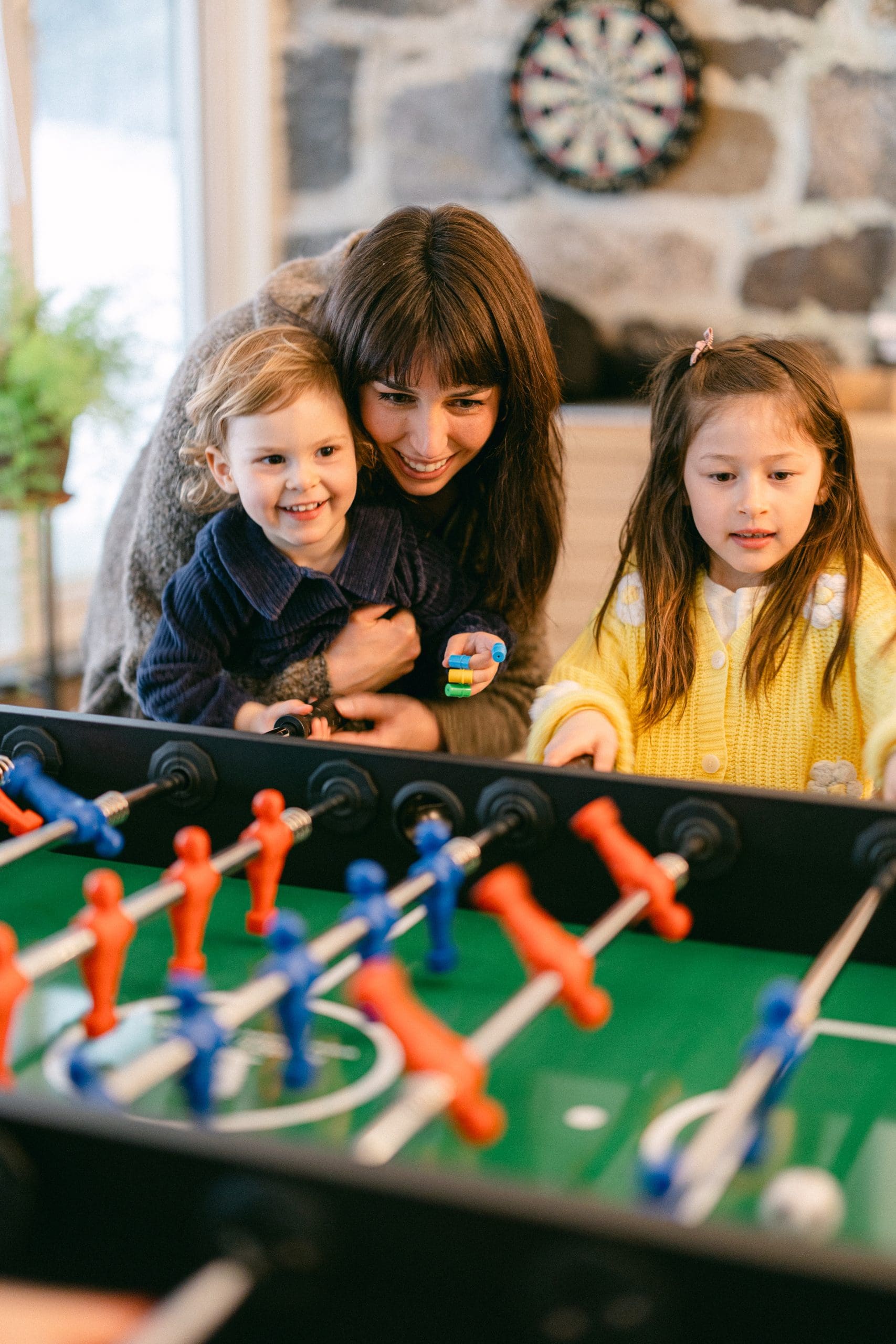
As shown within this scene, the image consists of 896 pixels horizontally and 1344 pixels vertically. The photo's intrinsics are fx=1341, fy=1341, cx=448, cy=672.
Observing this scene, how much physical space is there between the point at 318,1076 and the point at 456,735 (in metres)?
0.82

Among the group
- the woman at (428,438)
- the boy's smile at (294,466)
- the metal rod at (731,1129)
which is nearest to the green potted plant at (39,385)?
the woman at (428,438)

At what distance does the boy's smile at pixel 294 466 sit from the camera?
1356 millimetres

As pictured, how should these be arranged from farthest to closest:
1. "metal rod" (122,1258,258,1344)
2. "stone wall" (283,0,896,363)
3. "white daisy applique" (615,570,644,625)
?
1. "stone wall" (283,0,896,363)
2. "white daisy applique" (615,570,644,625)
3. "metal rod" (122,1258,258,1344)

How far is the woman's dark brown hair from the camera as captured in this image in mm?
1359

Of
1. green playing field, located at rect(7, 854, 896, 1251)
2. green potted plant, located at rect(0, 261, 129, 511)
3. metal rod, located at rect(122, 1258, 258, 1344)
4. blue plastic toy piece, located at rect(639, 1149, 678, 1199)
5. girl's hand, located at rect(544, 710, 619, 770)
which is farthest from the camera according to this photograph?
green potted plant, located at rect(0, 261, 129, 511)

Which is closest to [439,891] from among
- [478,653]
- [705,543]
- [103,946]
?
[103,946]

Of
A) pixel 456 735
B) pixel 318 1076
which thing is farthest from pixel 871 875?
pixel 456 735

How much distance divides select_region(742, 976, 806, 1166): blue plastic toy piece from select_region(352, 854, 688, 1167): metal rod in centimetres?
12

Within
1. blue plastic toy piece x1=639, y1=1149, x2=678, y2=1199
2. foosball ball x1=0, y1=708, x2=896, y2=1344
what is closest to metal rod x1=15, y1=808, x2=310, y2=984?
foosball ball x1=0, y1=708, x2=896, y2=1344

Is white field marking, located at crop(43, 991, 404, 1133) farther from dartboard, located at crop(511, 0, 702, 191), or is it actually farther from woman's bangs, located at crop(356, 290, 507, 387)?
dartboard, located at crop(511, 0, 702, 191)

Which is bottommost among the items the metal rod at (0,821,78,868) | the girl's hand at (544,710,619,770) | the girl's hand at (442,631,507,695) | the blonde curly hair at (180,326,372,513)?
the metal rod at (0,821,78,868)

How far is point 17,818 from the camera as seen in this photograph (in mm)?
1047

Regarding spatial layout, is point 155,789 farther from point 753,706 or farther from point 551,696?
point 753,706

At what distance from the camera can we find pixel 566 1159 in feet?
2.28
